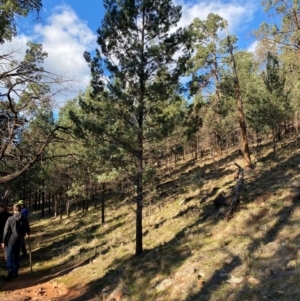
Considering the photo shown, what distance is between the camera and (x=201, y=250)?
9117 mm

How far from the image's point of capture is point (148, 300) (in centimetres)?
750

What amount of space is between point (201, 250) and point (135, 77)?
5.85m

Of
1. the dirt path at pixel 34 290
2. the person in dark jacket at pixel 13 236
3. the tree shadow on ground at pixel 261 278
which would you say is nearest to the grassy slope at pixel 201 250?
the tree shadow on ground at pixel 261 278

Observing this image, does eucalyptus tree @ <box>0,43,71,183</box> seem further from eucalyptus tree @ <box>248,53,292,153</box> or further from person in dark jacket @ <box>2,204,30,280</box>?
eucalyptus tree @ <box>248,53,292,153</box>

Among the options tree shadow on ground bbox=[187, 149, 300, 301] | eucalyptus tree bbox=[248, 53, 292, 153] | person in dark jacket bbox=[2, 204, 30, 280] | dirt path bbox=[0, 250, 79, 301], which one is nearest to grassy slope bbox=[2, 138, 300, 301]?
tree shadow on ground bbox=[187, 149, 300, 301]

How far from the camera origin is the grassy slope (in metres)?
6.62

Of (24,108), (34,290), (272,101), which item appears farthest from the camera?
(272,101)

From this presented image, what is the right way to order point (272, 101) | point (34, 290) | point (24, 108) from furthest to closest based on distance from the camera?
1. point (272, 101)
2. point (34, 290)
3. point (24, 108)

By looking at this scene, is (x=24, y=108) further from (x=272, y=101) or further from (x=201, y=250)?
(x=272, y=101)

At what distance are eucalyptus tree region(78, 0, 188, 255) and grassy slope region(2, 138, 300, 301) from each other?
6.04 feet

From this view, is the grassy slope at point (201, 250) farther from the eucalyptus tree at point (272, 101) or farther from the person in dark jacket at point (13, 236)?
the eucalyptus tree at point (272, 101)

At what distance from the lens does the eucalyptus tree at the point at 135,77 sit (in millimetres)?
10938

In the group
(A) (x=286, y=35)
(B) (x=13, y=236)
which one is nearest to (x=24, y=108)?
(B) (x=13, y=236)

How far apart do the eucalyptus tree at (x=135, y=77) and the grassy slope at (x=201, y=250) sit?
1.84 m
